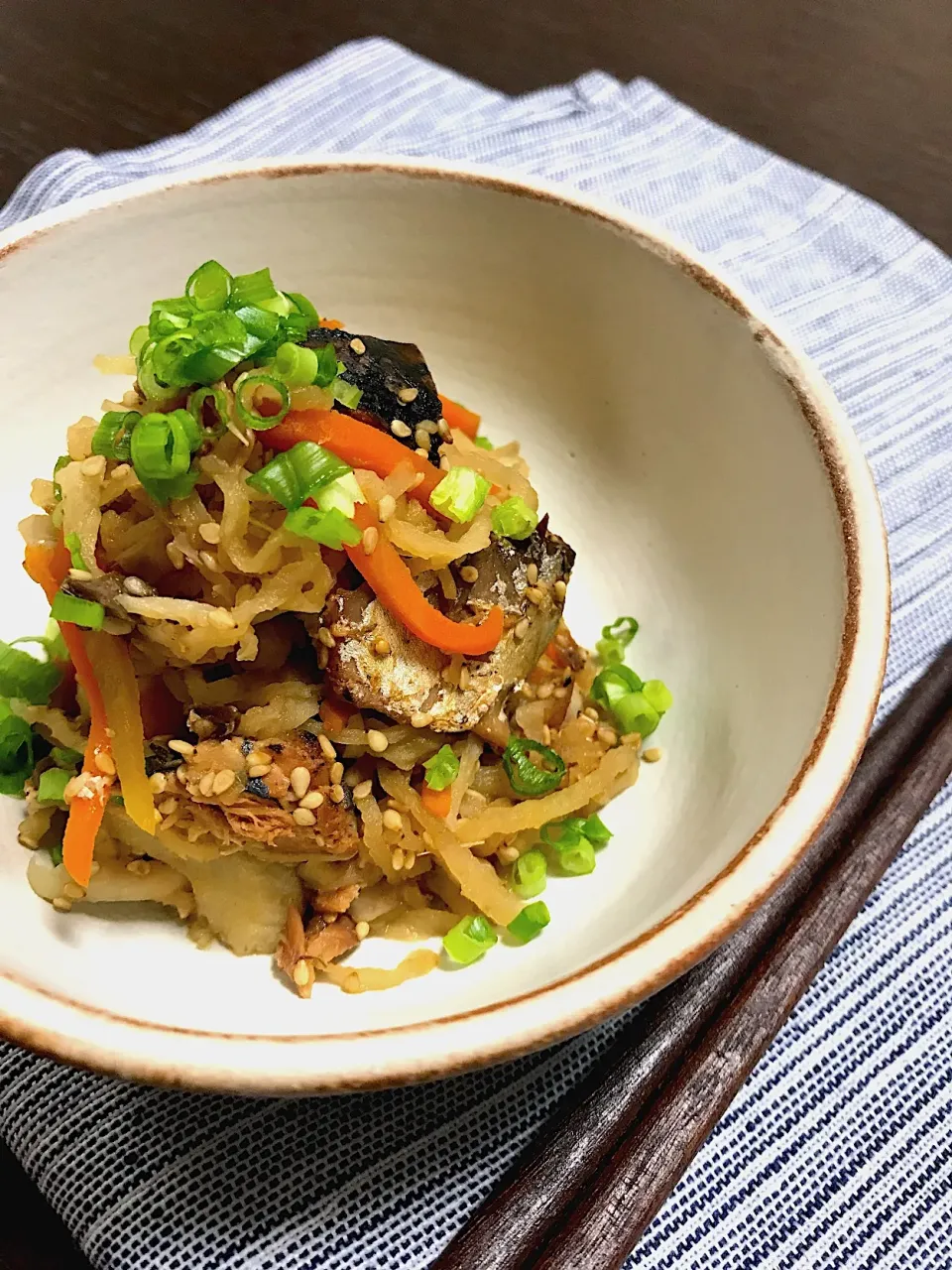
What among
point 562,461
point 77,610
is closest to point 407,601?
point 77,610

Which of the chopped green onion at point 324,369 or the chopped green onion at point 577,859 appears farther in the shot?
the chopped green onion at point 577,859

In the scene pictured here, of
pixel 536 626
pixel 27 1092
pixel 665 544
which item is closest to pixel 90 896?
pixel 27 1092

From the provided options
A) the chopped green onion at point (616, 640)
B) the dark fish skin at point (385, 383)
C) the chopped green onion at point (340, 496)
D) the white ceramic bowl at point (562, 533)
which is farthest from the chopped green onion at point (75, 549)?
the chopped green onion at point (616, 640)

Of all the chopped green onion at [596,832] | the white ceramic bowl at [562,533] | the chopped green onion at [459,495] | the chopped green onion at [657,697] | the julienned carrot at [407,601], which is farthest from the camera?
the chopped green onion at [657,697]

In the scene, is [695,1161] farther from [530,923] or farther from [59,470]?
[59,470]

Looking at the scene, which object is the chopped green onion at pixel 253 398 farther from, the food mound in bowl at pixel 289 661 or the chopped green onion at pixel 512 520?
the chopped green onion at pixel 512 520

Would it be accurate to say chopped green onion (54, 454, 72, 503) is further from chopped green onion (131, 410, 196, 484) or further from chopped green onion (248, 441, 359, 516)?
chopped green onion (248, 441, 359, 516)

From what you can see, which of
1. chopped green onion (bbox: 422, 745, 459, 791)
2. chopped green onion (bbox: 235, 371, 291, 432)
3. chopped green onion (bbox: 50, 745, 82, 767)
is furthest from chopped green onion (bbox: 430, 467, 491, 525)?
chopped green onion (bbox: 50, 745, 82, 767)
